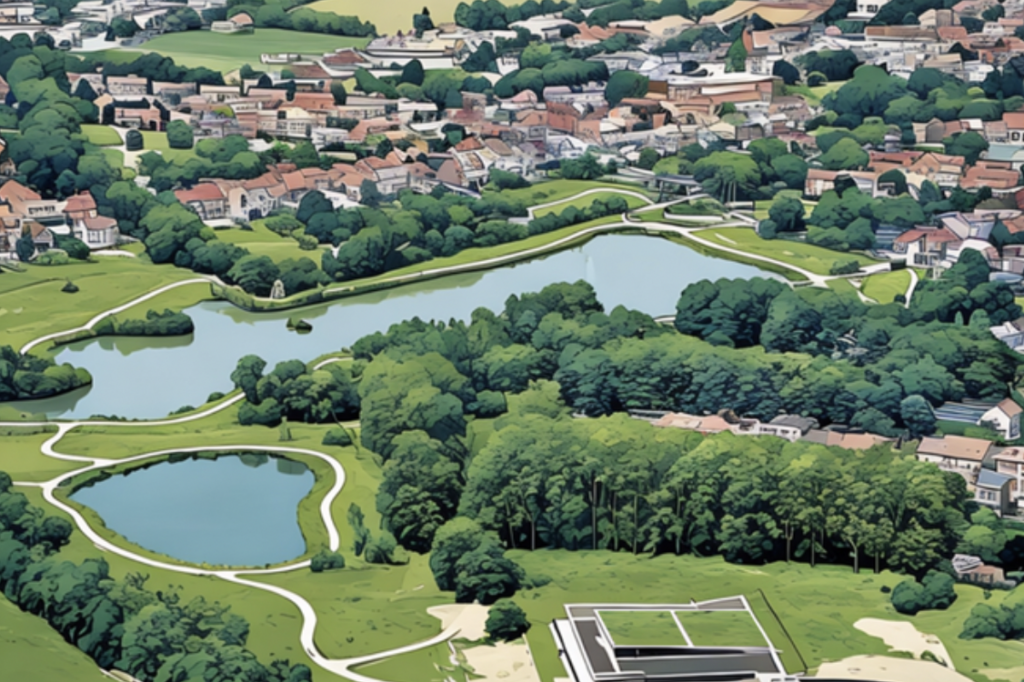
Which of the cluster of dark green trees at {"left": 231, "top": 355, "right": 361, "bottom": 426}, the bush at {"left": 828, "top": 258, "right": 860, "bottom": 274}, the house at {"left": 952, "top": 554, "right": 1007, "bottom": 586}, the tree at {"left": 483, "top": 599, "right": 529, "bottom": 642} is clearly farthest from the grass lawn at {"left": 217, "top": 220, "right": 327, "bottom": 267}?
the house at {"left": 952, "top": 554, "right": 1007, "bottom": 586}

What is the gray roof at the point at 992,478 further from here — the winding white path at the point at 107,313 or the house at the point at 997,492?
the winding white path at the point at 107,313

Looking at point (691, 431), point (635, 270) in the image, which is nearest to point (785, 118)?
point (635, 270)

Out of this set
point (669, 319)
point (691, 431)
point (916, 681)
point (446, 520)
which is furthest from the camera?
point (669, 319)

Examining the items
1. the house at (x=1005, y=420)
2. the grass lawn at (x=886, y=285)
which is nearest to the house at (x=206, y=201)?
the grass lawn at (x=886, y=285)

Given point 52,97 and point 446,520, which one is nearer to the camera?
point 446,520

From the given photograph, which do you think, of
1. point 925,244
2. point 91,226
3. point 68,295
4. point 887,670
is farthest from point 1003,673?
point 91,226

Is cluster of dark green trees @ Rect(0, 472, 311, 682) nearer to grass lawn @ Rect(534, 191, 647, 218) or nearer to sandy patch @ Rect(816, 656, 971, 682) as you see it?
sandy patch @ Rect(816, 656, 971, 682)

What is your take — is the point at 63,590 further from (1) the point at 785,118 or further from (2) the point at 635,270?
(1) the point at 785,118

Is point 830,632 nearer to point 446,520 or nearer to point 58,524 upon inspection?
point 446,520

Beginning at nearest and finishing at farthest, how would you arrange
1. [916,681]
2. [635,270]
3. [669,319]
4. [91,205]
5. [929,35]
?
[916,681] < [669,319] < [635,270] < [91,205] < [929,35]
